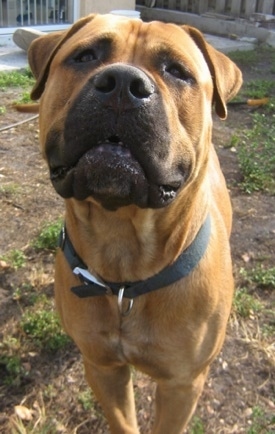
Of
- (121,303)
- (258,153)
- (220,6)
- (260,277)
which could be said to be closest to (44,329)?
(121,303)

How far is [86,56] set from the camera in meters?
2.10

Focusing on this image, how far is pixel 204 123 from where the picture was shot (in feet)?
7.16

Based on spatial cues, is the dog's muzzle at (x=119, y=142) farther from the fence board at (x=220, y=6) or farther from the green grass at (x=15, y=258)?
the fence board at (x=220, y=6)

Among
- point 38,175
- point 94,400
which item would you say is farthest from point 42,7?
point 94,400

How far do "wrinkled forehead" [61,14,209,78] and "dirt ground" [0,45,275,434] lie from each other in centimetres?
156

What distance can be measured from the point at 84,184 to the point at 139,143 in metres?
0.23

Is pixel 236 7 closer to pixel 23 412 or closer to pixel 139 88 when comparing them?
pixel 23 412

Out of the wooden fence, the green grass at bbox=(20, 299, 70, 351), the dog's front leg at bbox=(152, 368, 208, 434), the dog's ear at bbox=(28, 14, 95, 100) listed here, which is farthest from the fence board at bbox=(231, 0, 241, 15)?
the dog's front leg at bbox=(152, 368, 208, 434)

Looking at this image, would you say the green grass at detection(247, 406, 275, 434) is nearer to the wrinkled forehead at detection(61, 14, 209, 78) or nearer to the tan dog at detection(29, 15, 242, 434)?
the tan dog at detection(29, 15, 242, 434)

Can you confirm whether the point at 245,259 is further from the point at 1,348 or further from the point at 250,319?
the point at 1,348

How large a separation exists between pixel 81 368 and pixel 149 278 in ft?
3.39

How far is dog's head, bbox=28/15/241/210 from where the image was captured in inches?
71.6

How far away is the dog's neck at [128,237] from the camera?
2238 mm

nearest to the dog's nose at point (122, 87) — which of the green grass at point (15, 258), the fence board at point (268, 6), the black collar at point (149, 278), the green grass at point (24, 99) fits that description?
the black collar at point (149, 278)
